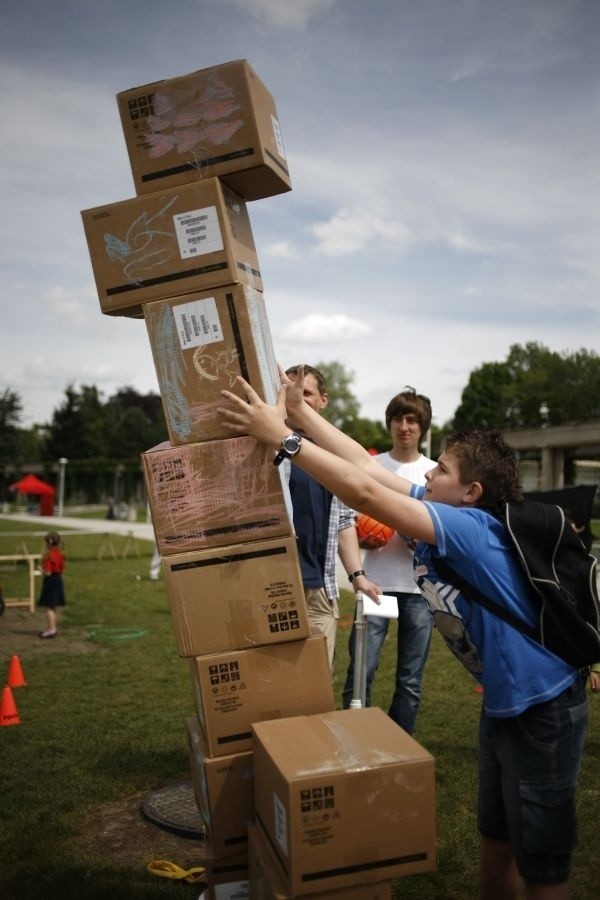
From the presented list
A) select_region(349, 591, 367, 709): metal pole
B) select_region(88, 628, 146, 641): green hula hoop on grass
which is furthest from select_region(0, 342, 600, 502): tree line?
select_region(349, 591, 367, 709): metal pole

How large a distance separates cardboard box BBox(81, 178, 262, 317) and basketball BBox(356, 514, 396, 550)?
2.01 metres

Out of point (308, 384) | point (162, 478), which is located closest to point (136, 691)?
point (308, 384)

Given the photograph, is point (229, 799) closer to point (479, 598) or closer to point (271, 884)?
point (271, 884)

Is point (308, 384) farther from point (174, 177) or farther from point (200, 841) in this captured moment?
point (200, 841)

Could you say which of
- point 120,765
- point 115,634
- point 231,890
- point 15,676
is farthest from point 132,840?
point 115,634

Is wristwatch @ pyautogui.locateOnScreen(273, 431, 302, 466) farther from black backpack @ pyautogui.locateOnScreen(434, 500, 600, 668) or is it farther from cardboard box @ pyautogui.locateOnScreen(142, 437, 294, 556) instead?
black backpack @ pyautogui.locateOnScreen(434, 500, 600, 668)

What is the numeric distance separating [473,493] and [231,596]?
934 mm

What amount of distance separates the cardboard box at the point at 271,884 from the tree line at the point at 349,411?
56228 mm

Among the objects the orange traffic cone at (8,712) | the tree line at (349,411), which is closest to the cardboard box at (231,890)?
the orange traffic cone at (8,712)

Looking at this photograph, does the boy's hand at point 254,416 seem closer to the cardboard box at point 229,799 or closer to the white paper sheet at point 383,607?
the cardboard box at point 229,799

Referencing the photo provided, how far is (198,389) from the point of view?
278 centimetres

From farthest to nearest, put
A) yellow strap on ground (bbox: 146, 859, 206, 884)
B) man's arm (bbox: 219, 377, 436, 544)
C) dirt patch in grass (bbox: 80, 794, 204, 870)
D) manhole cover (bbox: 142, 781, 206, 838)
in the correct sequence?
manhole cover (bbox: 142, 781, 206, 838), dirt patch in grass (bbox: 80, 794, 204, 870), yellow strap on ground (bbox: 146, 859, 206, 884), man's arm (bbox: 219, 377, 436, 544)

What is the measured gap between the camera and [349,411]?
7900 cm

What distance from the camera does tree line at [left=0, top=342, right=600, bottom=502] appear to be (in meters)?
65.1
